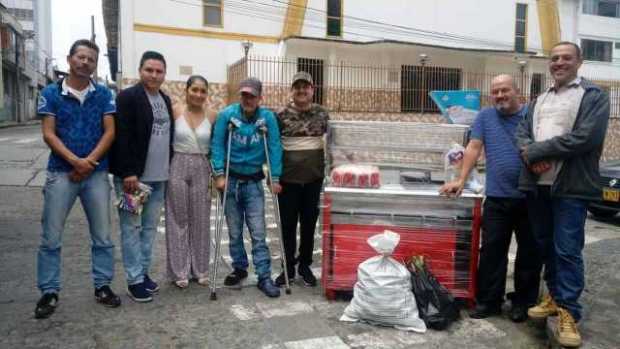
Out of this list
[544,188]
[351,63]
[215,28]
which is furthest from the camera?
[351,63]

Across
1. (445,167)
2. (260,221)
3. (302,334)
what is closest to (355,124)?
(445,167)

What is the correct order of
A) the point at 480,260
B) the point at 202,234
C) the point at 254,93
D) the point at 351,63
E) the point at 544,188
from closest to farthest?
the point at 544,188
the point at 480,260
the point at 254,93
the point at 202,234
the point at 351,63

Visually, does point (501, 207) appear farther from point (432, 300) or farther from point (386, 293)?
point (386, 293)

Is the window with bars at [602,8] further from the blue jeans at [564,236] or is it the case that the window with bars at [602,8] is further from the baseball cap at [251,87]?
the baseball cap at [251,87]

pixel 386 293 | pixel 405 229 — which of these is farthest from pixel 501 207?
pixel 386 293

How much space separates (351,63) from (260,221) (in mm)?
15382

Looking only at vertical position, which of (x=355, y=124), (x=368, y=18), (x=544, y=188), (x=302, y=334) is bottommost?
(x=302, y=334)

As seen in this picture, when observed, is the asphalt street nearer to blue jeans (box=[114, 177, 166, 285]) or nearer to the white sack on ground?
the white sack on ground

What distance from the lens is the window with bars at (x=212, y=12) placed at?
17703 mm

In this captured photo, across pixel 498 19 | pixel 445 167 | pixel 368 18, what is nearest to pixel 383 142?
pixel 445 167

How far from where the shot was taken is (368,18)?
19.9 metres

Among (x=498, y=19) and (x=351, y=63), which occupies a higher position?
(x=498, y=19)

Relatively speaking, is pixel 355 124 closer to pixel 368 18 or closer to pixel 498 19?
pixel 368 18

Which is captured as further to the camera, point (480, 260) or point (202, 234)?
point (202, 234)
